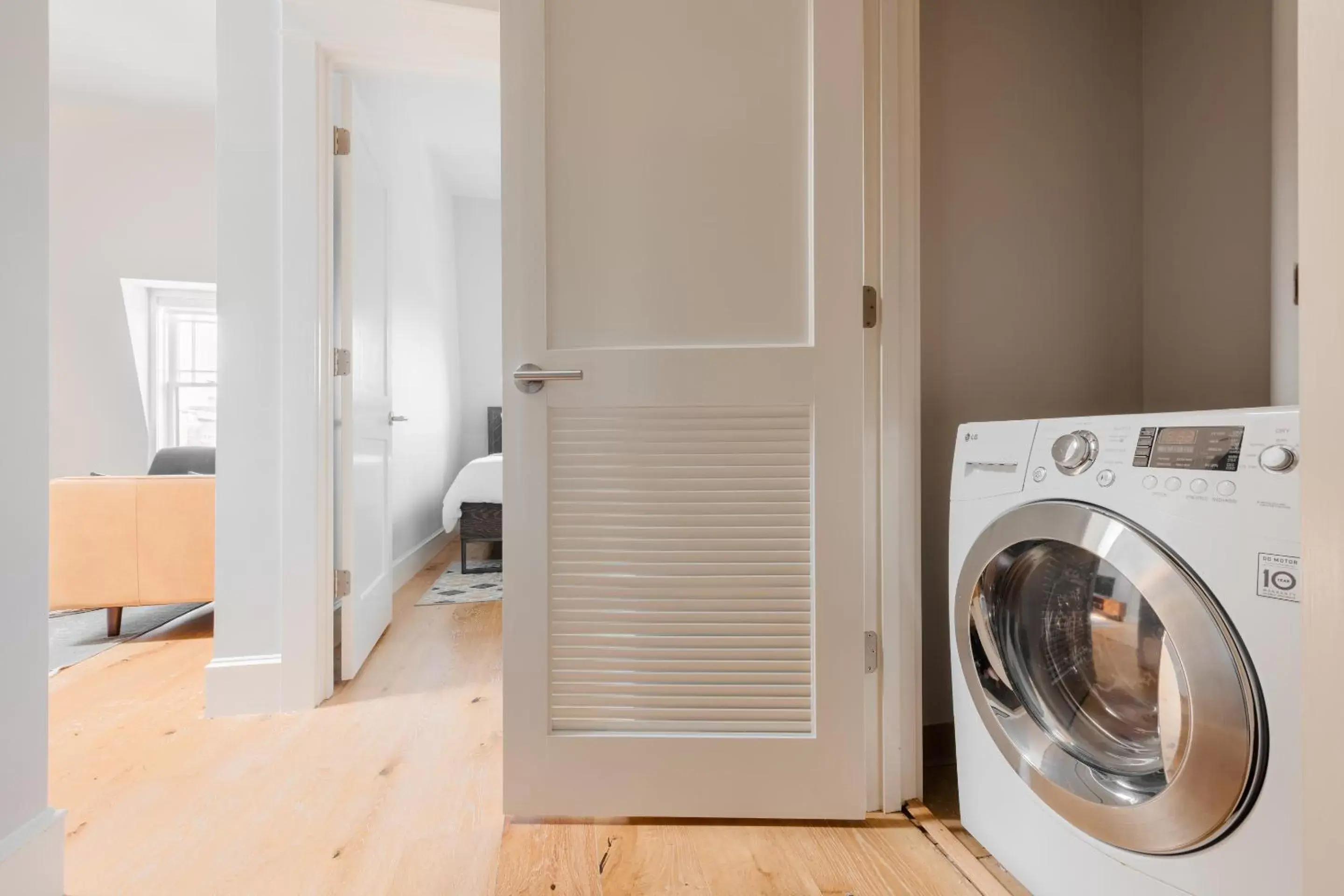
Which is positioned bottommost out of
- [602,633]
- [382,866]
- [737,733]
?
[382,866]

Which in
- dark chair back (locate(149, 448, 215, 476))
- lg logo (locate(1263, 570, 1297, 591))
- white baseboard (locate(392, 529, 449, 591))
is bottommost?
white baseboard (locate(392, 529, 449, 591))

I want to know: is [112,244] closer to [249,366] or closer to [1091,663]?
[249,366]

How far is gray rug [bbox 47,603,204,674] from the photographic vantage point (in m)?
2.20

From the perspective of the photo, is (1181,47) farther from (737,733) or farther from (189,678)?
(189,678)

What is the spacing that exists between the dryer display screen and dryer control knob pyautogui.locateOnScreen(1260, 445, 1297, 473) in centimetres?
3

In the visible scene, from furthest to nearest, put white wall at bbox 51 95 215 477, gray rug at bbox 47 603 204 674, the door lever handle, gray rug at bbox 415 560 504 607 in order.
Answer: white wall at bbox 51 95 215 477 → gray rug at bbox 415 560 504 607 → gray rug at bbox 47 603 204 674 → the door lever handle

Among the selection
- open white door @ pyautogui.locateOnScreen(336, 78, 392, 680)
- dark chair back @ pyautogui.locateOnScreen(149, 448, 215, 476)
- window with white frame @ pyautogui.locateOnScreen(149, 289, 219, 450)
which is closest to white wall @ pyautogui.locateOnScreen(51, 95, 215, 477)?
window with white frame @ pyautogui.locateOnScreen(149, 289, 219, 450)

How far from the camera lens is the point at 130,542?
2.30 metres

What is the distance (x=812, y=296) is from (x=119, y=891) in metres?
1.56

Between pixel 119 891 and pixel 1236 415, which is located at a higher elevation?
pixel 1236 415

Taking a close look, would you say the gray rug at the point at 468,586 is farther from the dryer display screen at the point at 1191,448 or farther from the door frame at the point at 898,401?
the dryer display screen at the point at 1191,448

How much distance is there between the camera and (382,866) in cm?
113

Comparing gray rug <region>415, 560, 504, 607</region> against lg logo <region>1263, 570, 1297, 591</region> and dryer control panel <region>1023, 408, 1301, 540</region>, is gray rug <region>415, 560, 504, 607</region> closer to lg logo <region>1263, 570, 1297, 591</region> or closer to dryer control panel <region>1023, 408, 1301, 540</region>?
dryer control panel <region>1023, 408, 1301, 540</region>

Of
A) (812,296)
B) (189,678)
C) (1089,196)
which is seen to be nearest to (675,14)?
(812,296)
